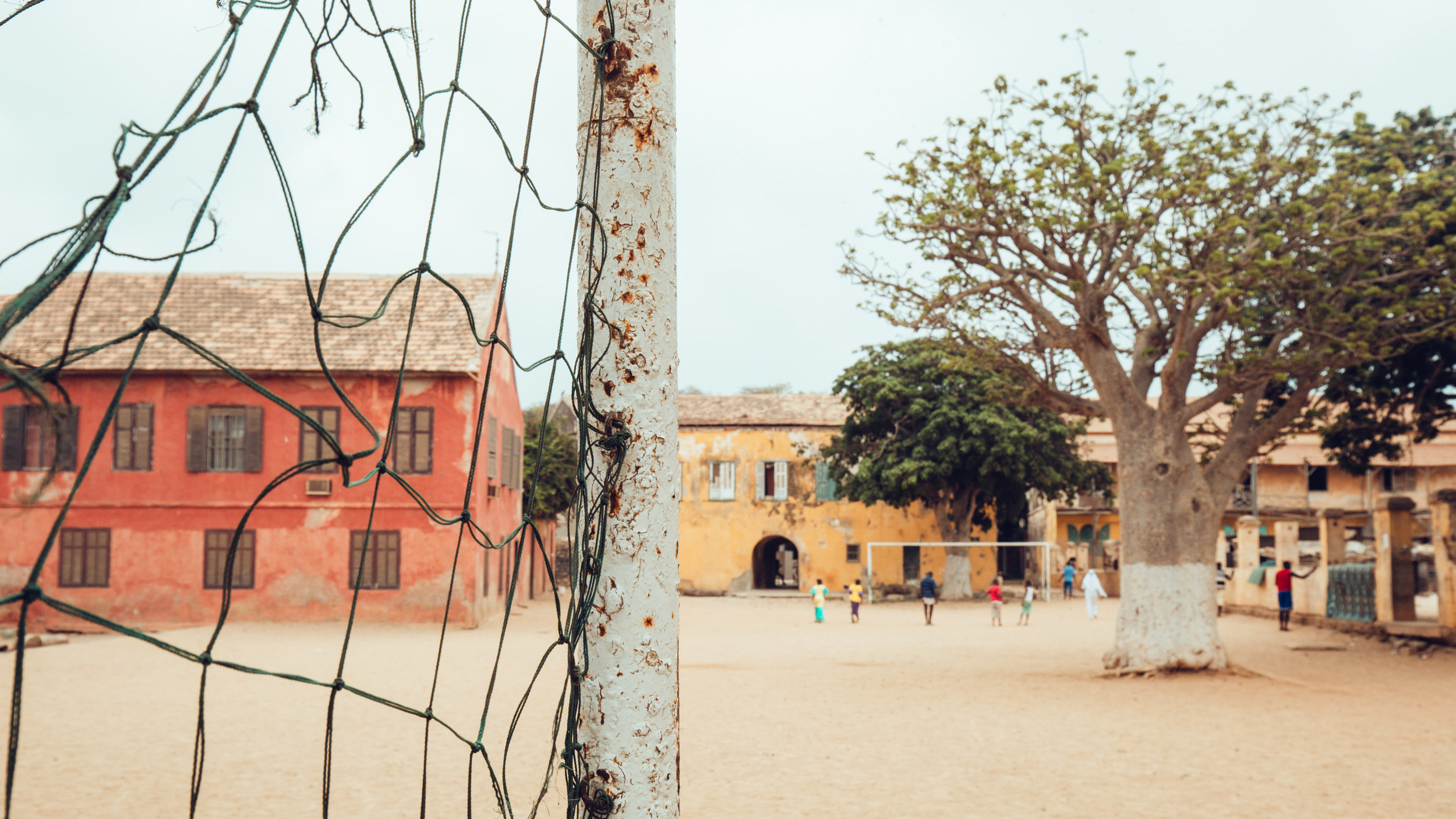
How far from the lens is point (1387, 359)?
12898 millimetres

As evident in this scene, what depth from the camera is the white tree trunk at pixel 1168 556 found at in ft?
38.2

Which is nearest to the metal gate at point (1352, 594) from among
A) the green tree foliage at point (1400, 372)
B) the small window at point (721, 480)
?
the green tree foliage at point (1400, 372)

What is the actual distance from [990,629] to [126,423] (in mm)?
16772

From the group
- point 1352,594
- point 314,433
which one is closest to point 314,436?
point 314,433

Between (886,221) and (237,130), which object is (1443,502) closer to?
(886,221)

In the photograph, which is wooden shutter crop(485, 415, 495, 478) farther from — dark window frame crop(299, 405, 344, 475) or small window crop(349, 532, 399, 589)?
dark window frame crop(299, 405, 344, 475)

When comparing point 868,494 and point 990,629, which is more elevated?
point 868,494

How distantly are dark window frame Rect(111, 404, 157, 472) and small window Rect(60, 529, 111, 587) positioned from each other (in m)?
1.19

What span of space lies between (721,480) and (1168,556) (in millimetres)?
21485

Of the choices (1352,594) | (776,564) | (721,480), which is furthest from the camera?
(776,564)

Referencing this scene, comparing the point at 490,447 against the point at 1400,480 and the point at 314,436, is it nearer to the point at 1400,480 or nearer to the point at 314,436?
the point at 314,436

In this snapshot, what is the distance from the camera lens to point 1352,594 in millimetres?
17938

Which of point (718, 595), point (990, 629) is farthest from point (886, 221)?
point (718, 595)

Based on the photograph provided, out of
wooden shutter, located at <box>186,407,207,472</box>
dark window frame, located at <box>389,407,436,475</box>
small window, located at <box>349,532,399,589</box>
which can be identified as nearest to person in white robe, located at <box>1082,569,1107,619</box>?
dark window frame, located at <box>389,407,436,475</box>
